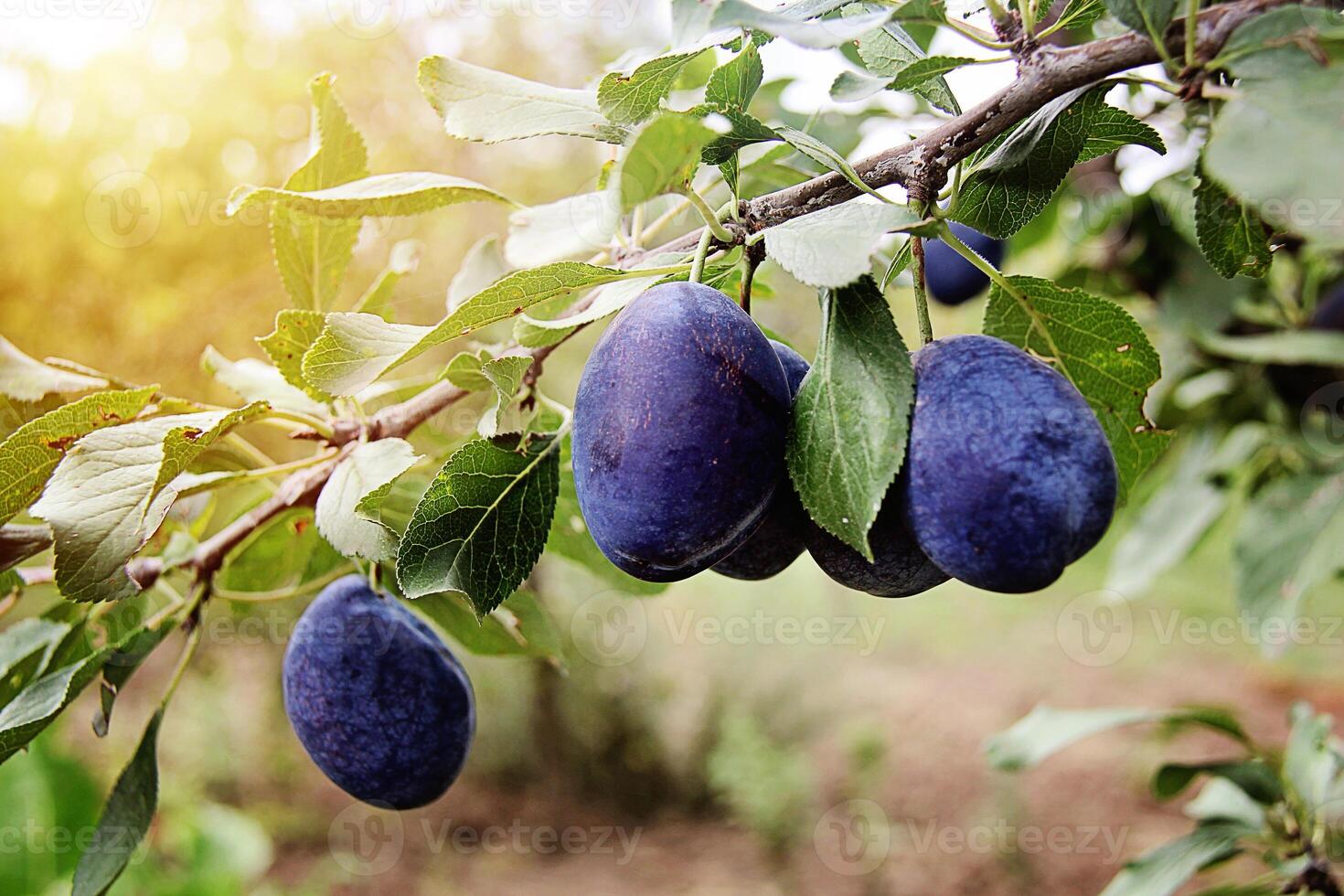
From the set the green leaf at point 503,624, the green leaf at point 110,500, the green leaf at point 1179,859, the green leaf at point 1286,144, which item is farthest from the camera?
the green leaf at point 1179,859

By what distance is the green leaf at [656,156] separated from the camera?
0.39 meters

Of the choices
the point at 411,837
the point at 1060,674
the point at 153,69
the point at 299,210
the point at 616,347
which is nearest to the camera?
the point at 616,347

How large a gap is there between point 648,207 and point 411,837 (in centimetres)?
363

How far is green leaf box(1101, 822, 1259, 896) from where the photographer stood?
111 centimetres

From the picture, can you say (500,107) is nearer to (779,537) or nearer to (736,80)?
(736,80)

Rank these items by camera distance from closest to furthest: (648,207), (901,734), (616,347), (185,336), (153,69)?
1. (616,347)
2. (648,207)
3. (153,69)
4. (185,336)
5. (901,734)

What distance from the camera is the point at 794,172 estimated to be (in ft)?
2.79

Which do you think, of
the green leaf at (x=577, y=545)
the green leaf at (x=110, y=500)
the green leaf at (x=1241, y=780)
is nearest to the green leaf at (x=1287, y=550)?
the green leaf at (x=1241, y=780)

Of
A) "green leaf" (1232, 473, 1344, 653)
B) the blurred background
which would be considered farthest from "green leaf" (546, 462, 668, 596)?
the blurred background

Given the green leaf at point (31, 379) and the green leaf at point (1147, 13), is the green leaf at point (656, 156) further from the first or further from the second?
the green leaf at point (31, 379)

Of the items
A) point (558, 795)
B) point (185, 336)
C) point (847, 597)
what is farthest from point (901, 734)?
point (185, 336)

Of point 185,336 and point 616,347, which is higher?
point 616,347

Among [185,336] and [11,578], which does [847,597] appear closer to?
[185,336]

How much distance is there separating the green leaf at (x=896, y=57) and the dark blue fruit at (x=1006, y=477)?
0.24 meters
